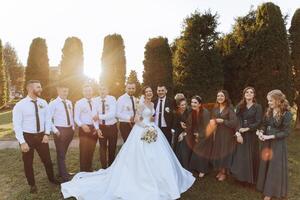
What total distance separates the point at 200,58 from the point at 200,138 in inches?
300

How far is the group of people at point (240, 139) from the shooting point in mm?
6711

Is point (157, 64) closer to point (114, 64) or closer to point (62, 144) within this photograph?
point (114, 64)

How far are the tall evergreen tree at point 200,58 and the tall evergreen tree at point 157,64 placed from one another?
2.13ft

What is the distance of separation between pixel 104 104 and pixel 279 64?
10047 millimetres

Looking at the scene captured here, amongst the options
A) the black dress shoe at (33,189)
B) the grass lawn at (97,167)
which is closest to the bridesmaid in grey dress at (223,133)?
the grass lawn at (97,167)

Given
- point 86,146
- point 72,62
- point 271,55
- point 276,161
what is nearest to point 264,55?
point 271,55

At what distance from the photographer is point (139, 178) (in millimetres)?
6836

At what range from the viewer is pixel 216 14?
15.6m

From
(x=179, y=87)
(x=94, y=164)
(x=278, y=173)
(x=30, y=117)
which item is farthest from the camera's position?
(x=179, y=87)

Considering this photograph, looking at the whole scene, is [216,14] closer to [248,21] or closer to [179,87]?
[248,21]

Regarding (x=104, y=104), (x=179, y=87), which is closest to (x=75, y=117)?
(x=104, y=104)

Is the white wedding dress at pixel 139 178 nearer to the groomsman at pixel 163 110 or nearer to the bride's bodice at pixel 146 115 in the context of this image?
the bride's bodice at pixel 146 115

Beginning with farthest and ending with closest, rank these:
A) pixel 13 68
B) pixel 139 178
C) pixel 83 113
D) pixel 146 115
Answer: pixel 13 68 < pixel 83 113 < pixel 146 115 < pixel 139 178

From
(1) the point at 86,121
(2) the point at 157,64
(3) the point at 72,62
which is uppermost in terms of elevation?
(3) the point at 72,62
